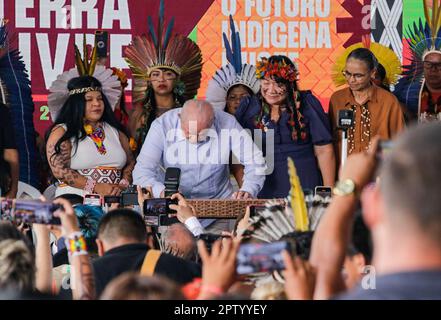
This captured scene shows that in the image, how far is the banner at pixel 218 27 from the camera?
8.05 meters

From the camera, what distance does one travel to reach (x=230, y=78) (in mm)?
8141

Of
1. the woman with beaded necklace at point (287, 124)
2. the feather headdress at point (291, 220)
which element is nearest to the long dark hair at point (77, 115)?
the woman with beaded necklace at point (287, 124)

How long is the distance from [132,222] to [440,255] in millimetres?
2618

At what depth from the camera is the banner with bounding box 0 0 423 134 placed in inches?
317

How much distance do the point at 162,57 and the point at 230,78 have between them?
500mm

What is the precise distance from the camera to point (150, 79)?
26.3ft

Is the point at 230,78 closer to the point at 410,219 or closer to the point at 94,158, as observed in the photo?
the point at 94,158

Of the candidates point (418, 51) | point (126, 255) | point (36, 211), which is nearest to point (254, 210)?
point (126, 255)

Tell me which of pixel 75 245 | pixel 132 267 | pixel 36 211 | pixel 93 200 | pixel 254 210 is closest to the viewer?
pixel 75 245

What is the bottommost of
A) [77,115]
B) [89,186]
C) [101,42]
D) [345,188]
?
[89,186]
